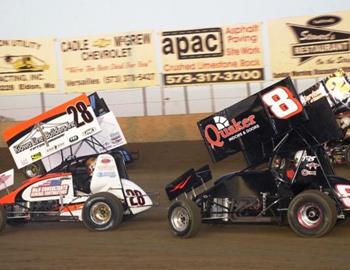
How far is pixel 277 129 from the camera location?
904 cm

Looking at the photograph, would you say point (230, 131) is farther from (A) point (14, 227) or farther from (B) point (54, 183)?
(A) point (14, 227)

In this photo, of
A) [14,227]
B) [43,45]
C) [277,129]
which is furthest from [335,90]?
[43,45]

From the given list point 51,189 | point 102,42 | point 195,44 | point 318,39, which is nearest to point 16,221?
point 51,189

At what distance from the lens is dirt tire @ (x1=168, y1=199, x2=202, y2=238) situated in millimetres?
9211

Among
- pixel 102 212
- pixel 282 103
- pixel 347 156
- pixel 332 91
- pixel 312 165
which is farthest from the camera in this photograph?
pixel 347 156

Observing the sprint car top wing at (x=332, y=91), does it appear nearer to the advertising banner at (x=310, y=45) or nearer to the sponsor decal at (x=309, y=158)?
the sponsor decal at (x=309, y=158)

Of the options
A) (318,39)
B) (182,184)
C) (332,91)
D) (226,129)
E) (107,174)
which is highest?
(318,39)

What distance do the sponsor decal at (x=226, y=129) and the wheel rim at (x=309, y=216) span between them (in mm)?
1255

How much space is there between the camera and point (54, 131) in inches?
422

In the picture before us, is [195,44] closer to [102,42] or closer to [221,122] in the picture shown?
[102,42]

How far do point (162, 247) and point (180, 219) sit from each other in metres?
0.67

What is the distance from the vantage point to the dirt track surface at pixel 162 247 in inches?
309

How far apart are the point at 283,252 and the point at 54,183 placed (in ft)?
13.3

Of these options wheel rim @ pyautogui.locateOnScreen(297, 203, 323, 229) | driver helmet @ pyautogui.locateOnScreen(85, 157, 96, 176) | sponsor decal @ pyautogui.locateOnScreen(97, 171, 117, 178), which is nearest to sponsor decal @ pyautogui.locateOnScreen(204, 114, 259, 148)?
wheel rim @ pyautogui.locateOnScreen(297, 203, 323, 229)
